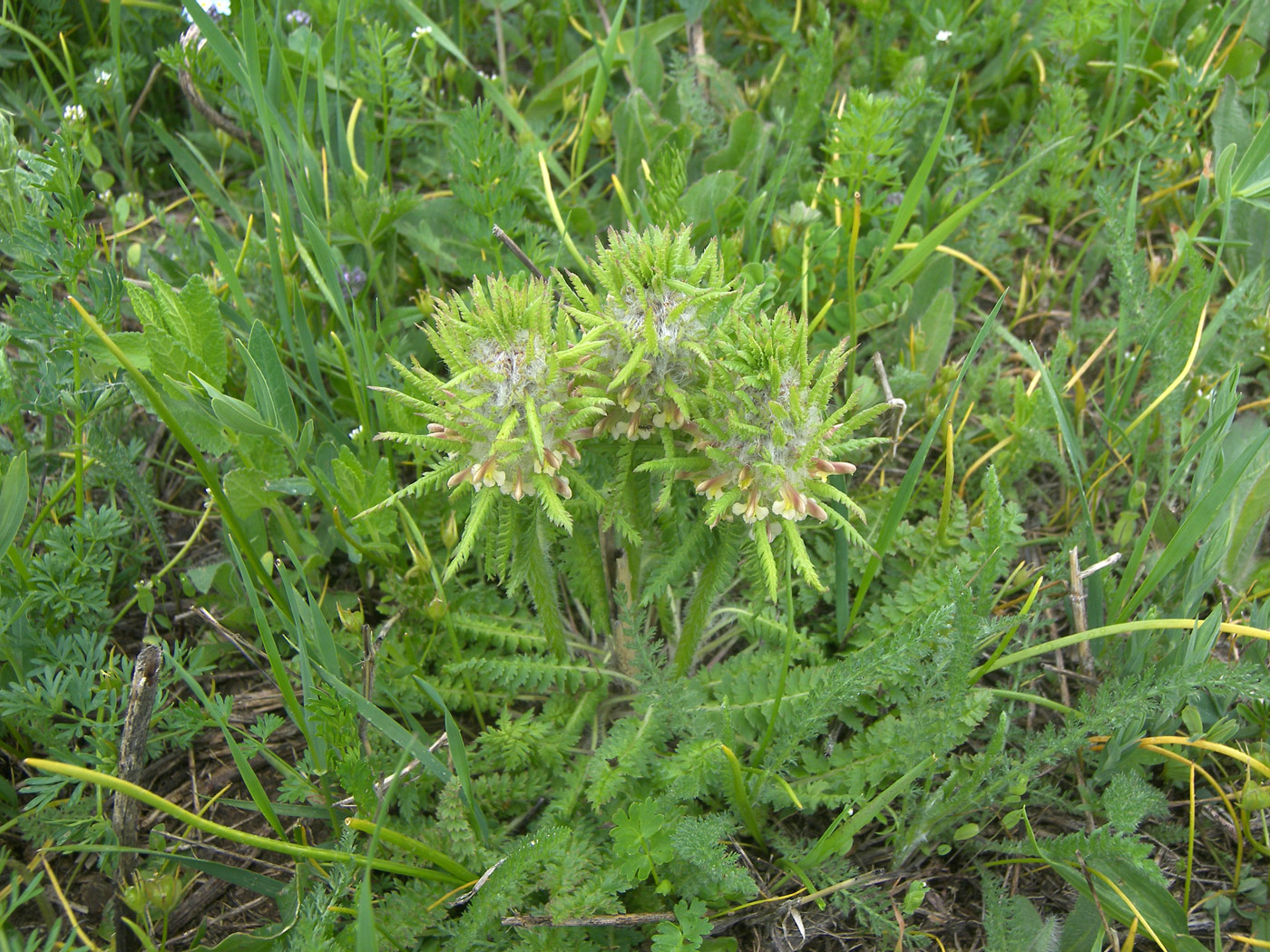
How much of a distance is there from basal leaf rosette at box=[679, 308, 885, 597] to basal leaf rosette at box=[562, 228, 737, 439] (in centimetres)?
6

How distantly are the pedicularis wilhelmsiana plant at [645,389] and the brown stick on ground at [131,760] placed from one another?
908 mm

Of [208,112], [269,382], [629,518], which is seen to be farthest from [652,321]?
[208,112]

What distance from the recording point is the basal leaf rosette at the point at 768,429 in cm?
178

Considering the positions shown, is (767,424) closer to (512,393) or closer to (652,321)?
(652,321)

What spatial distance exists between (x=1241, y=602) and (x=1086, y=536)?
17.9 inches

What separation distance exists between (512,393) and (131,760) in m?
1.39

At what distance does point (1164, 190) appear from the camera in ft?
11.7

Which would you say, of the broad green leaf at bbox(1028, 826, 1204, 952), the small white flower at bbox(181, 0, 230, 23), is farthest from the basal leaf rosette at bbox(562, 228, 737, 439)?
the small white flower at bbox(181, 0, 230, 23)

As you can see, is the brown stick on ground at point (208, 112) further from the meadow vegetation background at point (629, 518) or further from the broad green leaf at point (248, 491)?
the broad green leaf at point (248, 491)

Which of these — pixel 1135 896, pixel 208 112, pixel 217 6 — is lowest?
pixel 1135 896

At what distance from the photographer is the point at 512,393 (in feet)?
5.93

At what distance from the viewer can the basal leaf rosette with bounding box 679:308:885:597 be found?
1.78 metres

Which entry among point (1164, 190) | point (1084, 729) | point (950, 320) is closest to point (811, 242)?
point (950, 320)

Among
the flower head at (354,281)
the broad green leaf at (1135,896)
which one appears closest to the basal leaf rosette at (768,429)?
the broad green leaf at (1135,896)
